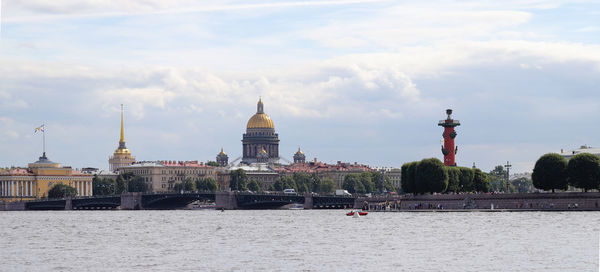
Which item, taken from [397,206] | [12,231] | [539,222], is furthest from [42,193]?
[539,222]

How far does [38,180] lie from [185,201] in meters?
49.6

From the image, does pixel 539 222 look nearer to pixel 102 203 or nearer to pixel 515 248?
pixel 515 248

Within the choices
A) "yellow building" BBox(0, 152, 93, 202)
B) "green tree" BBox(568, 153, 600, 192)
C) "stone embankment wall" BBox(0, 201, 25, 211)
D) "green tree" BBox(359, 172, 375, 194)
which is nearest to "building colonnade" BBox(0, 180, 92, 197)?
"yellow building" BBox(0, 152, 93, 202)

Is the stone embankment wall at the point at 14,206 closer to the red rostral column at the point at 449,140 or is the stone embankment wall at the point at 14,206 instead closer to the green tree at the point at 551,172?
the red rostral column at the point at 449,140

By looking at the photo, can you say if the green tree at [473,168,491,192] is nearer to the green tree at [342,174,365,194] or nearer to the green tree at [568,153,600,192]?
the green tree at [568,153,600,192]

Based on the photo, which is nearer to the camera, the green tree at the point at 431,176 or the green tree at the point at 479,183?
the green tree at the point at 431,176

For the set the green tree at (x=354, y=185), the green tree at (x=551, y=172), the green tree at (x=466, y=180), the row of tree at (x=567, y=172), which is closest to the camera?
the row of tree at (x=567, y=172)

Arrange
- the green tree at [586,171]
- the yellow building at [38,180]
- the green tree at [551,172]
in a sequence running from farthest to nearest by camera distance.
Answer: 1. the yellow building at [38,180]
2. the green tree at [551,172]
3. the green tree at [586,171]

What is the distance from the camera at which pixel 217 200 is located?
140875 millimetres

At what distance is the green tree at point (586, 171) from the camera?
315 feet

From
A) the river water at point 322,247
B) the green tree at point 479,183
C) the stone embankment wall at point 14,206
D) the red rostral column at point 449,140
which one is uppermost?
the red rostral column at point 449,140

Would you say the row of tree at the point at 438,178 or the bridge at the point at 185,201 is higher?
the row of tree at the point at 438,178

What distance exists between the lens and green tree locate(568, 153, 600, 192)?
96.1 metres

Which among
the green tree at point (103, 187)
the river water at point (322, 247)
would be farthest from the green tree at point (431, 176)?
the green tree at point (103, 187)
